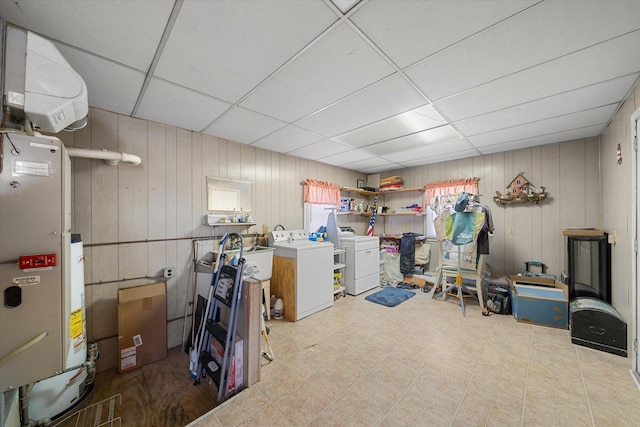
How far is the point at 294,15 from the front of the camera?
48.1 inches

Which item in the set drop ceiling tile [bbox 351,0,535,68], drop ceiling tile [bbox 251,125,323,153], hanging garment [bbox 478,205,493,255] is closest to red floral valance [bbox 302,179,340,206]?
drop ceiling tile [bbox 251,125,323,153]

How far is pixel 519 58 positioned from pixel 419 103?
74cm

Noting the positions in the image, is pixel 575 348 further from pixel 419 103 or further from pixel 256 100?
pixel 256 100

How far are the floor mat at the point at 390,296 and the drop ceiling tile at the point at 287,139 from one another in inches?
101

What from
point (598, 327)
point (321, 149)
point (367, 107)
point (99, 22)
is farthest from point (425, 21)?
point (598, 327)

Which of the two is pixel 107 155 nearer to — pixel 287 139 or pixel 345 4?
pixel 287 139

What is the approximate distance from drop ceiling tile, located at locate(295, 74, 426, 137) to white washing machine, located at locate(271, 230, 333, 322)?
1.56m

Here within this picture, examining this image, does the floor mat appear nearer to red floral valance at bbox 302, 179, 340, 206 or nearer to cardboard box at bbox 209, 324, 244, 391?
red floral valance at bbox 302, 179, 340, 206

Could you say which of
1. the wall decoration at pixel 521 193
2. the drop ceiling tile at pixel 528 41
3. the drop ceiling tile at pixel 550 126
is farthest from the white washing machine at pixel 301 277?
the wall decoration at pixel 521 193

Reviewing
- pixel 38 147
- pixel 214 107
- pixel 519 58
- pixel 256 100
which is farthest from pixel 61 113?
pixel 519 58

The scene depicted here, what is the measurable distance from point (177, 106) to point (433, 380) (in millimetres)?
3265

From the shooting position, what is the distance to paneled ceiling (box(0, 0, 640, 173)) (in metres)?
1.20

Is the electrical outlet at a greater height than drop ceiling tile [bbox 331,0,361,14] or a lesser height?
lesser

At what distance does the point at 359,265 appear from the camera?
3973 millimetres
